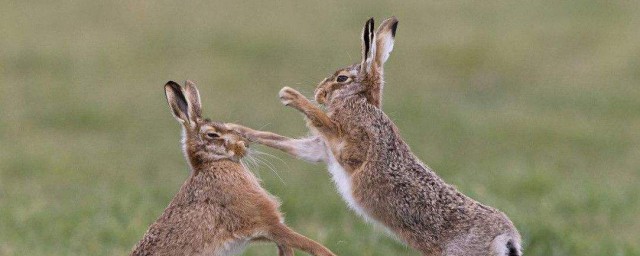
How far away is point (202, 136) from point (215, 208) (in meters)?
0.50

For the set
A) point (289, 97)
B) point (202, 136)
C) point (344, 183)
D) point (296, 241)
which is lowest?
point (296, 241)

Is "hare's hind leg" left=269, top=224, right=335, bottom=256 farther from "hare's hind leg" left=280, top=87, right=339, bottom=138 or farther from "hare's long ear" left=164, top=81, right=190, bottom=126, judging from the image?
"hare's long ear" left=164, top=81, right=190, bottom=126

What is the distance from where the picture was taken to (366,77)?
272 inches

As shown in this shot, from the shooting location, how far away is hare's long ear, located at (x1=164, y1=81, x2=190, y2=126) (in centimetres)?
684

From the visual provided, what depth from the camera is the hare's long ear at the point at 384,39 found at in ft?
22.7

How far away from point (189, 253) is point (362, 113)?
1224mm

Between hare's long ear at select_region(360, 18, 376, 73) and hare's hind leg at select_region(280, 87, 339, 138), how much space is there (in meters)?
0.40

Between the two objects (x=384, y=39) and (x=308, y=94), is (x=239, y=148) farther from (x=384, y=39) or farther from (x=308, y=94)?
(x=308, y=94)

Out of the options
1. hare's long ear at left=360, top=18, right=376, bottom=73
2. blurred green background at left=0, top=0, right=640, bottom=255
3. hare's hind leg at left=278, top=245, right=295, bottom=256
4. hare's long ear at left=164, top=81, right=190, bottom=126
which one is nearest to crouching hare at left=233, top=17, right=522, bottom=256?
hare's long ear at left=360, top=18, right=376, bottom=73

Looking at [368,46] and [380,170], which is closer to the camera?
[380,170]

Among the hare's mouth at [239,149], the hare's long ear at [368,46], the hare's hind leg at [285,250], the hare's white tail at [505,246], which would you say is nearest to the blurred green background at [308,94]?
the hare's hind leg at [285,250]

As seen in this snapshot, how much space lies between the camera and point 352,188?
6477 millimetres

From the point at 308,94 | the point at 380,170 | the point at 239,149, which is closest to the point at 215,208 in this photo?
the point at 239,149

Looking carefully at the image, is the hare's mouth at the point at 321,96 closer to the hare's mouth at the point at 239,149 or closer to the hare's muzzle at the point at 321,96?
→ the hare's muzzle at the point at 321,96
